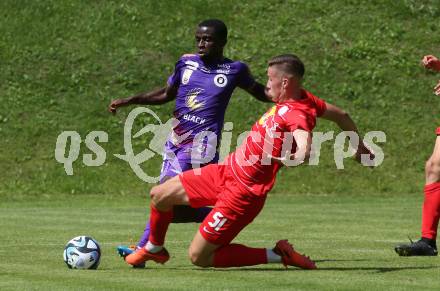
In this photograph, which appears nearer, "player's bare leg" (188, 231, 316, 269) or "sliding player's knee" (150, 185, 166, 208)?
"player's bare leg" (188, 231, 316, 269)

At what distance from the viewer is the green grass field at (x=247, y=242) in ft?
30.0

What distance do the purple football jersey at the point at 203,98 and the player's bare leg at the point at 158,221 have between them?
1.18m

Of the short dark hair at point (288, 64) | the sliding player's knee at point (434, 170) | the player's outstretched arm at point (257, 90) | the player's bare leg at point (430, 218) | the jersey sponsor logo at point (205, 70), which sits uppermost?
the short dark hair at point (288, 64)

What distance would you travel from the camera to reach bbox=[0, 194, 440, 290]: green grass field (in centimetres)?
913

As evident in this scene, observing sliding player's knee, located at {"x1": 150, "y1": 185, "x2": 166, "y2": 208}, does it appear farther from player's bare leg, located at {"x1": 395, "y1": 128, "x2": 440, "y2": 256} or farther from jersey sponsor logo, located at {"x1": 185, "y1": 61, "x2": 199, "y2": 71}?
player's bare leg, located at {"x1": 395, "y1": 128, "x2": 440, "y2": 256}

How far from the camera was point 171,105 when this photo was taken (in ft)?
94.3

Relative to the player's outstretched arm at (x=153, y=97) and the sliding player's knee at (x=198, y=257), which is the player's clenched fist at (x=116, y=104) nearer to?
the player's outstretched arm at (x=153, y=97)

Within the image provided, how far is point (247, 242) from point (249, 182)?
13.0 ft

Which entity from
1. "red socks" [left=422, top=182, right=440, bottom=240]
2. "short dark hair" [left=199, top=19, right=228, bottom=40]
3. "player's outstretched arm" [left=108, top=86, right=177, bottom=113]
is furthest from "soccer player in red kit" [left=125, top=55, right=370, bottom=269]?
"red socks" [left=422, top=182, right=440, bottom=240]

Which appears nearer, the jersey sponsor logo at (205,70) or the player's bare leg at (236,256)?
the player's bare leg at (236,256)

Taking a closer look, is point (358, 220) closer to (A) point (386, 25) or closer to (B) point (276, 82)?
(B) point (276, 82)

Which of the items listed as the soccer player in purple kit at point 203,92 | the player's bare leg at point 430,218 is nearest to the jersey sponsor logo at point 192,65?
the soccer player in purple kit at point 203,92

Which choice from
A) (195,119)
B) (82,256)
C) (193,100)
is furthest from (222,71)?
(82,256)

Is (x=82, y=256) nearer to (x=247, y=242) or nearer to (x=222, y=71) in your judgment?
(x=222, y=71)
